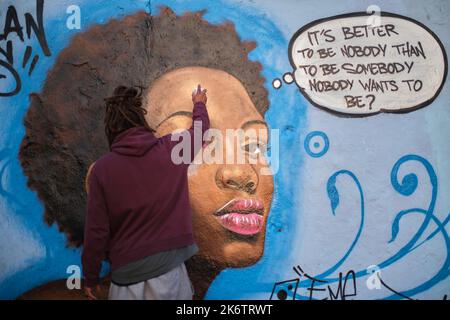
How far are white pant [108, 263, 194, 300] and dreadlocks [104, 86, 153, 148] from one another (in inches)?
36.8

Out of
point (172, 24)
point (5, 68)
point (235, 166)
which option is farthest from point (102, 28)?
point (235, 166)

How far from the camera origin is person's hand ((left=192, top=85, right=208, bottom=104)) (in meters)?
3.48

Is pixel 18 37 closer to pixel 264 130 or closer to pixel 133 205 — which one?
pixel 133 205

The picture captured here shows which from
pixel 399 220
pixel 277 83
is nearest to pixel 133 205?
pixel 277 83

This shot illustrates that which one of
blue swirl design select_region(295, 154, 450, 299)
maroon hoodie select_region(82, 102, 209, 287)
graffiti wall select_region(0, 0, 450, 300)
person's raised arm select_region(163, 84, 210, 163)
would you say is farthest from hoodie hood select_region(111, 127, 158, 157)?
blue swirl design select_region(295, 154, 450, 299)

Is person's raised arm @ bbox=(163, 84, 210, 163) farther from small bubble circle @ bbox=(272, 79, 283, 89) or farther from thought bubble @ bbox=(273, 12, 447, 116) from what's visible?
thought bubble @ bbox=(273, 12, 447, 116)

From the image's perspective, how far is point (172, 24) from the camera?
3578 mm

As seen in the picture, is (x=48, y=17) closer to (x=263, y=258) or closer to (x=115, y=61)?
(x=115, y=61)

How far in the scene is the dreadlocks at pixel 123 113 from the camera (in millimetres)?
3033

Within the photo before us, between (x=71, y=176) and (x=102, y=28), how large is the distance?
1132mm

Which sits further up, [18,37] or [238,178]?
[18,37]

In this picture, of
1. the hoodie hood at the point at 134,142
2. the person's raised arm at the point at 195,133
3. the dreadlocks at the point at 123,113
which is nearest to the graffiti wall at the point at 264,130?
the person's raised arm at the point at 195,133

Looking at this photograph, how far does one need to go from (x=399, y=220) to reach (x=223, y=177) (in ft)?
4.39

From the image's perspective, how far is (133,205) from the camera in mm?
2854
